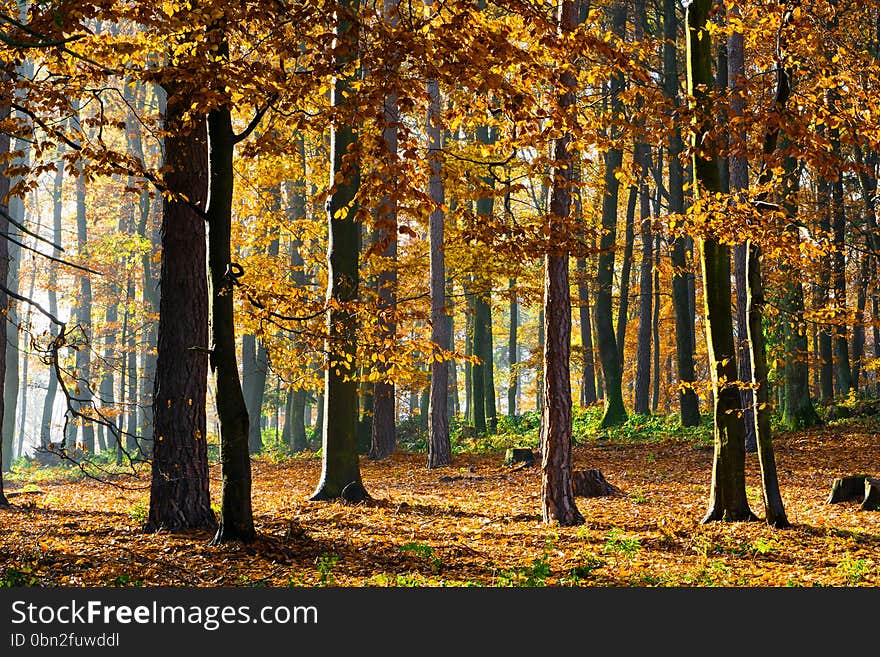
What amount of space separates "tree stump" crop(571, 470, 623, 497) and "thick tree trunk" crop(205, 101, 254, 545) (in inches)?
257

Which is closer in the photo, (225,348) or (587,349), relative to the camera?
(225,348)

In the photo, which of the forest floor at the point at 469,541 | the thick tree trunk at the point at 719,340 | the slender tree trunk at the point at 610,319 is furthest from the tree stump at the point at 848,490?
the slender tree trunk at the point at 610,319

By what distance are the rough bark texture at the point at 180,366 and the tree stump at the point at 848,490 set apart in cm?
857

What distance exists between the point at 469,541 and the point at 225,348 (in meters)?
3.62

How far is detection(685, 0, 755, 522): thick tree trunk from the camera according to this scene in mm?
10086

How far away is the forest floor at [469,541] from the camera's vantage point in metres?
Answer: 7.37

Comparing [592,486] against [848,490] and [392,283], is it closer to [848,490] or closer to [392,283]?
A: [848,490]

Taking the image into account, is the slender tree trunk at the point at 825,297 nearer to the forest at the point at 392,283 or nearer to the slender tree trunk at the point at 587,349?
the forest at the point at 392,283

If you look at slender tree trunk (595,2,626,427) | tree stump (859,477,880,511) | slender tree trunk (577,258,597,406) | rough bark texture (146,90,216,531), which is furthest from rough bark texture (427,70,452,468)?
tree stump (859,477,880,511)

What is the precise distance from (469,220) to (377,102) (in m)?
2.85

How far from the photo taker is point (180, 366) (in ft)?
30.9

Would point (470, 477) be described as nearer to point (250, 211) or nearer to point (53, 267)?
point (250, 211)

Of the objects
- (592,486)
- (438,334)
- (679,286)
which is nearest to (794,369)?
(679,286)

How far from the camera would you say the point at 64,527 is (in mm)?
10281
